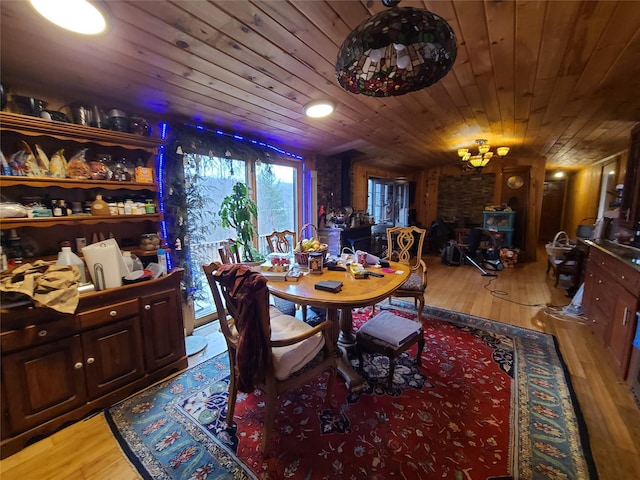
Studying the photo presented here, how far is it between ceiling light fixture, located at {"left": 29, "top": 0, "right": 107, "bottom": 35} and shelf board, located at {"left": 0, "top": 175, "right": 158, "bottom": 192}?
0.92 m

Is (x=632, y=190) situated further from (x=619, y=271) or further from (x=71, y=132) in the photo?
(x=71, y=132)

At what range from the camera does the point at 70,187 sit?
1782 millimetres

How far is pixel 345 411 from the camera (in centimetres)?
172

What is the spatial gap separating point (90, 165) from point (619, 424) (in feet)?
13.1

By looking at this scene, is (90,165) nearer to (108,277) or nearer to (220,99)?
(108,277)

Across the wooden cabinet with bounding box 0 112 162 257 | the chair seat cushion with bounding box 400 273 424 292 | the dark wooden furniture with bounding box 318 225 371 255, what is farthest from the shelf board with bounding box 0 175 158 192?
the dark wooden furniture with bounding box 318 225 371 255

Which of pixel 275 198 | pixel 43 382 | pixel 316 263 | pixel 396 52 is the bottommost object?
pixel 43 382

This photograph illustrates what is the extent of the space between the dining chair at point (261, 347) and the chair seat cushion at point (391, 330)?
0.41 meters

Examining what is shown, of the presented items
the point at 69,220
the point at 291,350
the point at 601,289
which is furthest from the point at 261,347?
the point at 601,289

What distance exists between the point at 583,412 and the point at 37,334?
344 centimetres

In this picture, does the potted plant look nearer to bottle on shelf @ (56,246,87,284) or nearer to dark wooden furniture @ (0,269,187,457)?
dark wooden furniture @ (0,269,187,457)

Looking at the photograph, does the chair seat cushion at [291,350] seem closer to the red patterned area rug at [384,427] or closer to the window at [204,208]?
the red patterned area rug at [384,427]

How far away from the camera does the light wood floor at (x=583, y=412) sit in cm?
136

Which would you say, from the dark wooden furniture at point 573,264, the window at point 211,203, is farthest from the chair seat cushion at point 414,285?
the dark wooden furniture at point 573,264
